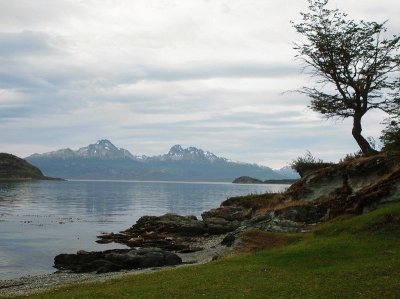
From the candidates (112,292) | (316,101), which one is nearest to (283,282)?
(112,292)

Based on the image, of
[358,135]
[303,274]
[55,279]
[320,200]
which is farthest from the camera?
[358,135]

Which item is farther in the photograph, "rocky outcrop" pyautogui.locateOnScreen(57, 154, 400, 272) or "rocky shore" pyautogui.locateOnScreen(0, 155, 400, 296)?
"rocky outcrop" pyautogui.locateOnScreen(57, 154, 400, 272)

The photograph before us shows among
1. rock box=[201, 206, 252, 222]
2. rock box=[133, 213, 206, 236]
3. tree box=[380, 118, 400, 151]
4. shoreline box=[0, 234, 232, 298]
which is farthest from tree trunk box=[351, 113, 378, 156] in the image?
rock box=[133, 213, 206, 236]

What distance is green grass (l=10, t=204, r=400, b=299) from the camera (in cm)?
1994

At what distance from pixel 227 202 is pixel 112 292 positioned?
61.7m

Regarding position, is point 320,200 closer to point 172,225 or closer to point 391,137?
point 391,137

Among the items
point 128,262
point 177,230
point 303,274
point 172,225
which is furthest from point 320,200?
point 172,225

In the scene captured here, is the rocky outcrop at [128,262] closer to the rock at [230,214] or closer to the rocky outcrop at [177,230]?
the rocky outcrop at [177,230]

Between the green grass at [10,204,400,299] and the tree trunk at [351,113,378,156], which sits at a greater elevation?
the tree trunk at [351,113,378,156]

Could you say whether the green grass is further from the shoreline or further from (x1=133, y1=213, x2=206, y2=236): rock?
(x1=133, y1=213, x2=206, y2=236): rock

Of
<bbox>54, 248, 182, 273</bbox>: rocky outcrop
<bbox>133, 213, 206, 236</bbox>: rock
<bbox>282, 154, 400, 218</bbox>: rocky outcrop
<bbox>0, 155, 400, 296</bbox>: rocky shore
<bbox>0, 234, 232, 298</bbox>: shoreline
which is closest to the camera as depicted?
<bbox>0, 234, 232, 298</bbox>: shoreline

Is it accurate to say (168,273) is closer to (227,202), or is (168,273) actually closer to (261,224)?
(261,224)

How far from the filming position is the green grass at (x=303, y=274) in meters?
19.9

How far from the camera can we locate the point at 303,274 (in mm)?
22891
